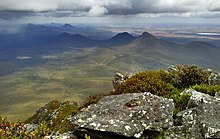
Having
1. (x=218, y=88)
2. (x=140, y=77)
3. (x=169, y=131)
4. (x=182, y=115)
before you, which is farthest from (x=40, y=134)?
(x=218, y=88)

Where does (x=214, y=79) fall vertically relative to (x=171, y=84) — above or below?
above

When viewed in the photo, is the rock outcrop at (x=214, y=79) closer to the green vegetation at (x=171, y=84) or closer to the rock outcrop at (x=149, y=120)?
the green vegetation at (x=171, y=84)

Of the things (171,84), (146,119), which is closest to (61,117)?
(171,84)

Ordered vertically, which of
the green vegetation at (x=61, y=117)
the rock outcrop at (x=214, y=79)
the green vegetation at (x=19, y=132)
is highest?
the green vegetation at (x=19, y=132)

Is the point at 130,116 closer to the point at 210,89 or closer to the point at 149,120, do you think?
the point at 149,120

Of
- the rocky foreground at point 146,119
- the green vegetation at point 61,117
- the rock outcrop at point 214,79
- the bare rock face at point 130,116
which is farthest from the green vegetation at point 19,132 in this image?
the rock outcrop at point 214,79

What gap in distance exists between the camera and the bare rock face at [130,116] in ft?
39.9

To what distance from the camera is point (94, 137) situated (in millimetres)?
12711

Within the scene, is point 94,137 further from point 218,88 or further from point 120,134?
point 218,88

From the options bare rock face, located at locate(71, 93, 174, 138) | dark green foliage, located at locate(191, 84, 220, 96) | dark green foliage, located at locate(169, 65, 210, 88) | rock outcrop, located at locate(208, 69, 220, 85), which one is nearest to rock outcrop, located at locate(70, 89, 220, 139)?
bare rock face, located at locate(71, 93, 174, 138)

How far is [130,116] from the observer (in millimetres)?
12883

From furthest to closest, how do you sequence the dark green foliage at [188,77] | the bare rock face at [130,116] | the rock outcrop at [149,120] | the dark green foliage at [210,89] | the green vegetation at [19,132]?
1. the dark green foliage at [188,77]
2. the dark green foliage at [210,89]
3. the bare rock face at [130,116]
4. the rock outcrop at [149,120]
5. the green vegetation at [19,132]

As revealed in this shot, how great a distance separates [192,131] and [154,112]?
2.17 meters

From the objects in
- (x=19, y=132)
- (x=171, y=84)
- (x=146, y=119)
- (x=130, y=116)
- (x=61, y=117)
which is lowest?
(x=61, y=117)
